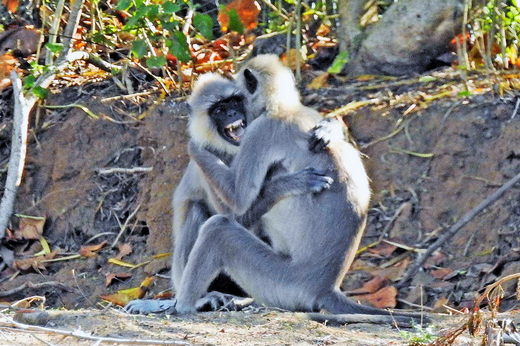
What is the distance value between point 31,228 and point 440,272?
3.44 m

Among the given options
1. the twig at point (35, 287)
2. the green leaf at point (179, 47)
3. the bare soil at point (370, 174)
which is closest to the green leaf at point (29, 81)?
the bare soil at point (370, 174)

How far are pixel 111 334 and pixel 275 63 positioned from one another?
2.67m

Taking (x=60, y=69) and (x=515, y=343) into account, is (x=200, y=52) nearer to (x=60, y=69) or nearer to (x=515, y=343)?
(x=60, y=69)

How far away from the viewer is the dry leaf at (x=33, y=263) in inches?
338

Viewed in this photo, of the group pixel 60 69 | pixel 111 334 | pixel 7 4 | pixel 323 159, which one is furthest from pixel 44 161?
pixel 111 334

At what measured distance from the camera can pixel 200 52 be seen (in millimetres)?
9570

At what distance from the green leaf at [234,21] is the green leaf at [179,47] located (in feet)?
1.83

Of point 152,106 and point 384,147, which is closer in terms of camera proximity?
point 384,147

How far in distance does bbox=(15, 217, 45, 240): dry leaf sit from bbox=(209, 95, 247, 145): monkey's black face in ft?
7.68

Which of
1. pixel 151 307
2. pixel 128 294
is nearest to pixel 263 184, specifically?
pixel 151 307

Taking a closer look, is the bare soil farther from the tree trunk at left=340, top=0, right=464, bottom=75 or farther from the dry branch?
the tree trunk at left=340, top=0, right=464, bottom=75

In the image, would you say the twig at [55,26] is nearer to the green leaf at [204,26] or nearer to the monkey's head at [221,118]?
the green leaf at [204,26]

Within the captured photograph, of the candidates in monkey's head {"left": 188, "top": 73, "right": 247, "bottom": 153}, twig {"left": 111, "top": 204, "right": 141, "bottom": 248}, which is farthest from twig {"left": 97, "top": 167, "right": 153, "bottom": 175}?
monkey's head {"left": 188, "top": 73, "right": 247, "bottom": 153}

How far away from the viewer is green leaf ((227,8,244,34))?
354 inches
